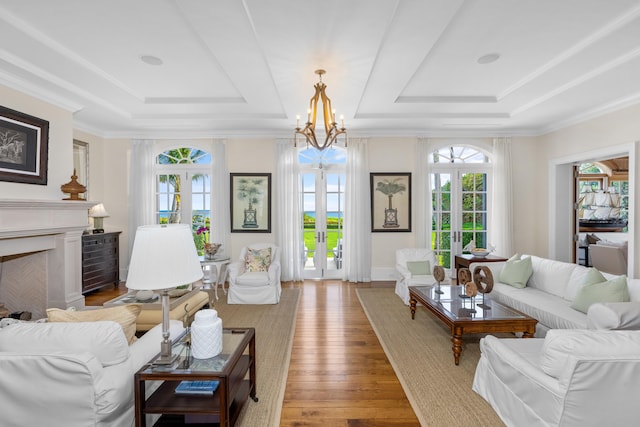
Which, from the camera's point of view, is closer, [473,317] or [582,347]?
[582,347]

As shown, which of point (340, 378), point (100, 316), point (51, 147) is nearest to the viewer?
point (100, 316)

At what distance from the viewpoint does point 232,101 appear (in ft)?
16.0

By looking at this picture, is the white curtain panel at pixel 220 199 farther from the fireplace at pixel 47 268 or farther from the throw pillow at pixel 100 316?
the throw pillow at pixel 100 316

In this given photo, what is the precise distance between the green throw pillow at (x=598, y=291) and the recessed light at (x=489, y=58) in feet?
8.38

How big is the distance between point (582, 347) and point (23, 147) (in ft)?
19.2

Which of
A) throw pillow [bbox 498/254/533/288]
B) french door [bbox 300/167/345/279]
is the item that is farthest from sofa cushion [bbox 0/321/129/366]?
french door [bbox 300/167/345/279]

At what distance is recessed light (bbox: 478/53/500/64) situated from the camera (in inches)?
139

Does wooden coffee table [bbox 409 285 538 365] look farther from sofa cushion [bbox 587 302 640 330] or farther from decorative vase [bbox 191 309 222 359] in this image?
decorative vase [bbox 191 309 222 359]

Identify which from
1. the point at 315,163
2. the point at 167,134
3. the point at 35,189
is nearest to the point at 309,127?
the point at 315,163

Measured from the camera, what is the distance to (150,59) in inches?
141

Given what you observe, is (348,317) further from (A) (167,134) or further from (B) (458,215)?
(A) (167,134)

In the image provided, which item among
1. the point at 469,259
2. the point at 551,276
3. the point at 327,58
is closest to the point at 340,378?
the point at 551,276

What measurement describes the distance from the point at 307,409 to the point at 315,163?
4.87m

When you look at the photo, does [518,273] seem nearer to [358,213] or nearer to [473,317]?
[473,317]
